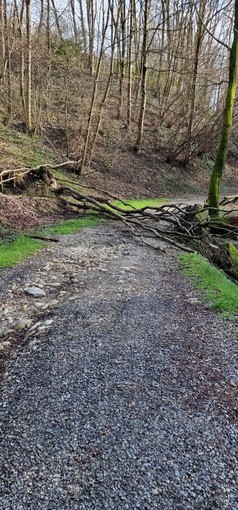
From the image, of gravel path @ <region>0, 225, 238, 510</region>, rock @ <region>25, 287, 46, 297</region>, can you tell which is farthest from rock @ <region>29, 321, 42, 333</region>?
rock @ <region>25, 287, 46, 297</region>

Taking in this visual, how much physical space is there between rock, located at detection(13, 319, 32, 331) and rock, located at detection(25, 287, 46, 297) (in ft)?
2.68

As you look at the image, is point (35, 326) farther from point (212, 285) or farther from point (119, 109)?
point (119, 109)

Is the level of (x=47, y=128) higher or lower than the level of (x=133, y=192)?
higher

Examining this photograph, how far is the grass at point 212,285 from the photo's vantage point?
5.29 meters

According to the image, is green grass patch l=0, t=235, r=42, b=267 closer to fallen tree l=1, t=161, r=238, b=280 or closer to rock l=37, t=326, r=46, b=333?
rock l=37, t=326, r=46, b=333

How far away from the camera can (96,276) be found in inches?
257

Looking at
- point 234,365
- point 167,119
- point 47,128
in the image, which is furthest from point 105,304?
point 167,119

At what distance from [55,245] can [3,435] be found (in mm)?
5718

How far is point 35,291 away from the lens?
5703 millimetres

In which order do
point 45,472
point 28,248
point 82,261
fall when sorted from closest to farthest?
point 45,472 < point 82,261 < point 28,248

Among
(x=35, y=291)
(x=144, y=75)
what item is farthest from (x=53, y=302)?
(x=144, y=75)

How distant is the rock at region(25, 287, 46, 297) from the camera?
18.5 ft

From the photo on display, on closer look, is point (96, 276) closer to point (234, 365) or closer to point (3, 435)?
point (234, 365)

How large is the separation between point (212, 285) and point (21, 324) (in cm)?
318
